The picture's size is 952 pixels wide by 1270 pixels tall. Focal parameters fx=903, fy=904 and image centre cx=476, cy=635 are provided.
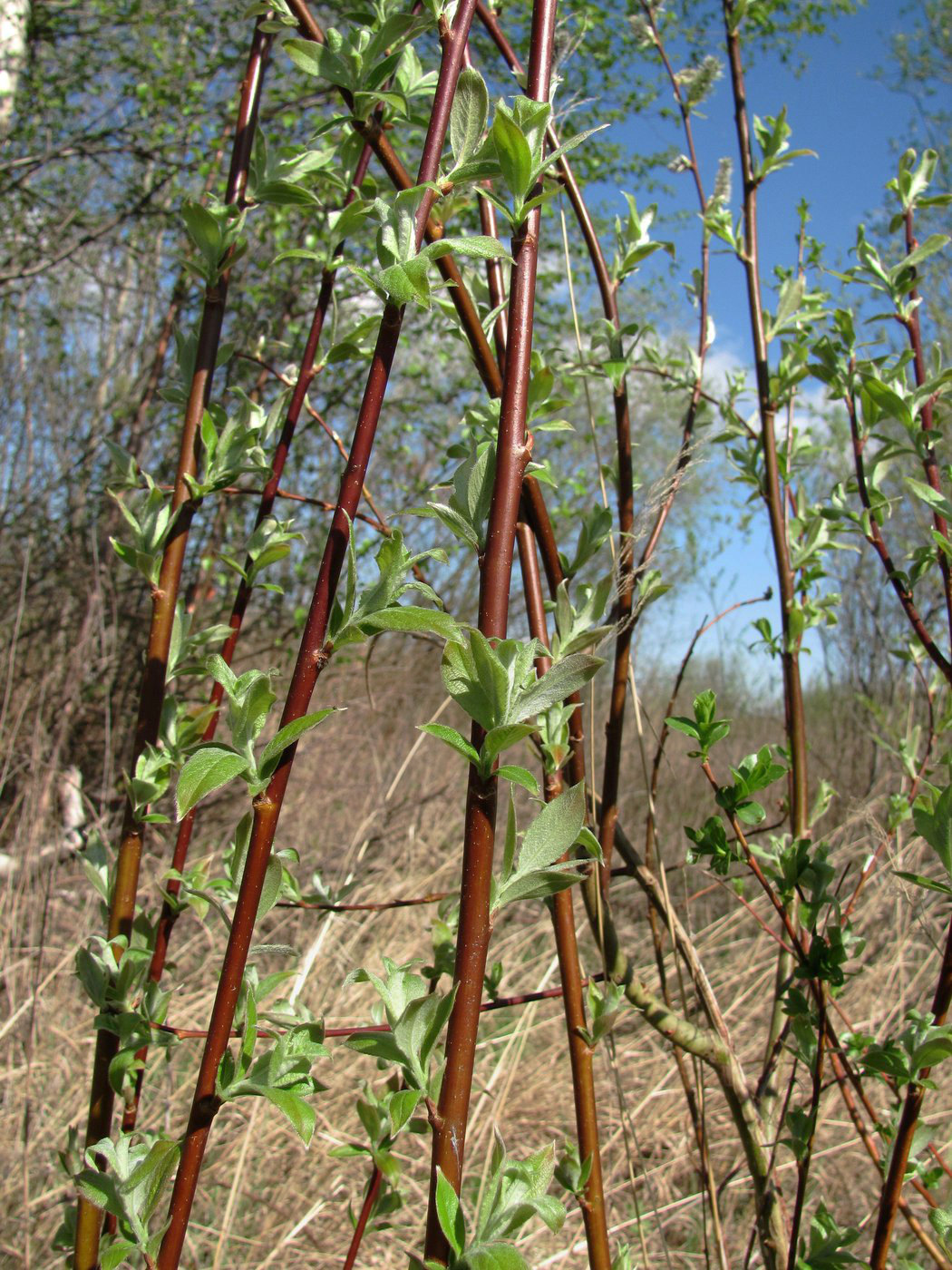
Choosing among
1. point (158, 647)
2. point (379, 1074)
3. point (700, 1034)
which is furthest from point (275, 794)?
point (379, 1074)

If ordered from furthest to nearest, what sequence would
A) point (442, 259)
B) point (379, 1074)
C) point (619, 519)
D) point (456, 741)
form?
point (379, 1074) < point (619, 519) < point (442, 259) < point (456, 741)

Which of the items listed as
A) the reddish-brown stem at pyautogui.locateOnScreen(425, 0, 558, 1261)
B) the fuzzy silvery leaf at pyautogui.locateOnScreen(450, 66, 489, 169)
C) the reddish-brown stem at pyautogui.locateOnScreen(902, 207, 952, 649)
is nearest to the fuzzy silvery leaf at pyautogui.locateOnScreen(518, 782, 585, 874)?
the reddish-brown stem at pyautogui.locateOnScreen(425, 0, 558, 1261)

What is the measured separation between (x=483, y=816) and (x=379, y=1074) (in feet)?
5.16

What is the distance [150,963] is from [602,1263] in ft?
0.95

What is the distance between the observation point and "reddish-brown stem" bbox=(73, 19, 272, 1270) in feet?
1.59

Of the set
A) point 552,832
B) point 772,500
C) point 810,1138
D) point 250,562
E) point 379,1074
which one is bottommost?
point 379,1074

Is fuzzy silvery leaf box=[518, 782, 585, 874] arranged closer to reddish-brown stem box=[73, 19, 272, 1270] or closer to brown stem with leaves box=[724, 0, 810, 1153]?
reddish-brown stem box=[73, 19, 272, 1270]

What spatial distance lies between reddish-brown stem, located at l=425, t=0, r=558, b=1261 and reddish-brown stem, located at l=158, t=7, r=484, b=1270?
5 cm

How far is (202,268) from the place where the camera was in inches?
20.9

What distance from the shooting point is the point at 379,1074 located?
1683 millimetres

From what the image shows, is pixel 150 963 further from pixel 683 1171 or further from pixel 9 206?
pixel 9 206

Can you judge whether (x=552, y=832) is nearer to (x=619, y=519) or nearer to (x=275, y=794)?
(x=275, y=794)

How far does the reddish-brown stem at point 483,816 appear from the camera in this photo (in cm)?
31

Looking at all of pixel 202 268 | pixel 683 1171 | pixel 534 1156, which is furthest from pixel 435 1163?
pixel 683 1171
